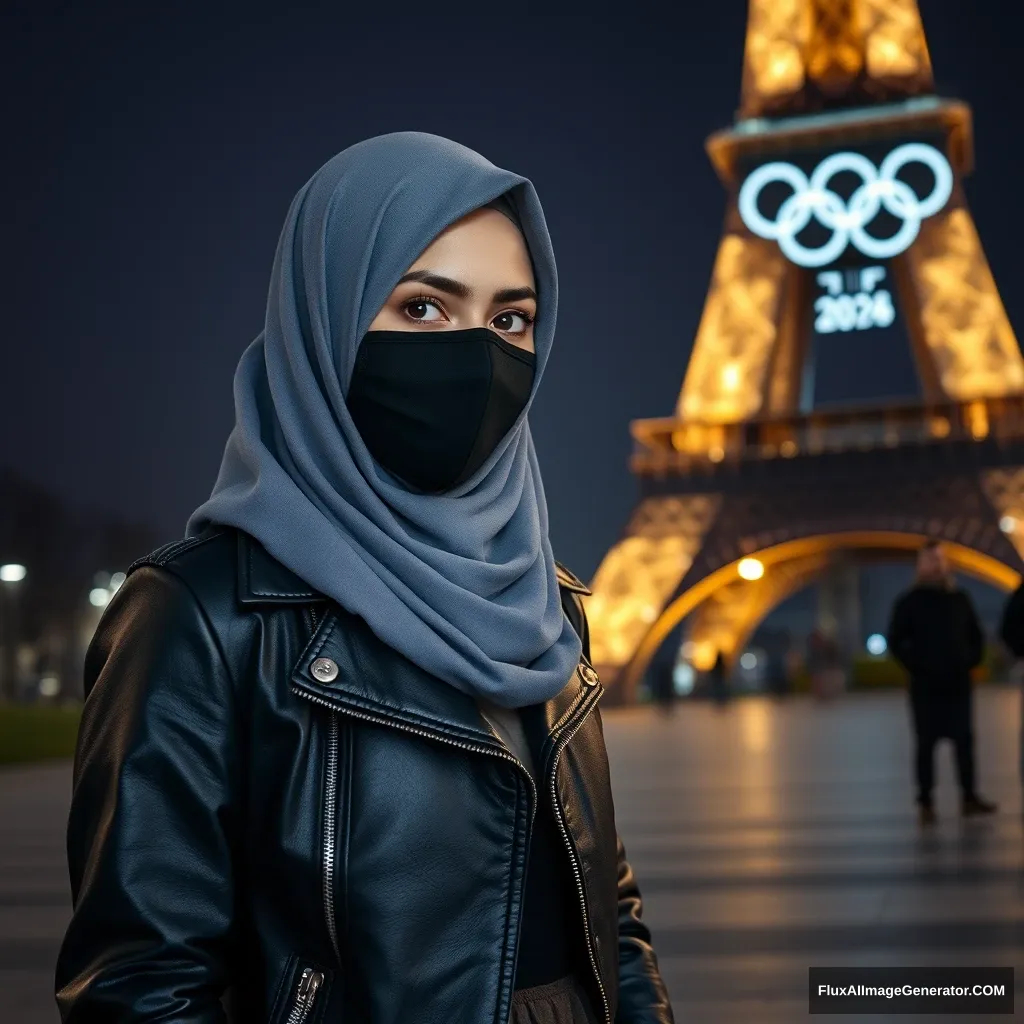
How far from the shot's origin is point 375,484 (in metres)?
1.62

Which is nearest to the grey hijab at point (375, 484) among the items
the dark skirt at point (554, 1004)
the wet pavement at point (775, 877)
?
the dark skirt at point (554, 1004)

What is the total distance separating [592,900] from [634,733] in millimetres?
16553

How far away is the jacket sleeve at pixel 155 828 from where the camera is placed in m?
1.42

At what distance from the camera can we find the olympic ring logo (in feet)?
92.2

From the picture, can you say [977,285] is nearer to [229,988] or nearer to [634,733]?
[634,733]

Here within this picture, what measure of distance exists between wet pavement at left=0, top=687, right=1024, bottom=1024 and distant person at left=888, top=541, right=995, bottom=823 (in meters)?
0.31

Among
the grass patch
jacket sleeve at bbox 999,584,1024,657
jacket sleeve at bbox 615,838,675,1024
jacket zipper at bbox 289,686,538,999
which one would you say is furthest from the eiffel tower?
jacket zipper at bbox 289,686,538,999

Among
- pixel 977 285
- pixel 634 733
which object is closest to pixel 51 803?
pixel 634 733

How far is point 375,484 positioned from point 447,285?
26cm

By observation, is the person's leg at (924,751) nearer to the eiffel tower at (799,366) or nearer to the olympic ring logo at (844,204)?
the eiffel tower at (799,366)

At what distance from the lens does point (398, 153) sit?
1.68m

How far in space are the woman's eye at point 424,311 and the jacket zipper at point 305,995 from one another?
74cm

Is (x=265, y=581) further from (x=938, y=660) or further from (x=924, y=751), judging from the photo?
(x=938, y=660)

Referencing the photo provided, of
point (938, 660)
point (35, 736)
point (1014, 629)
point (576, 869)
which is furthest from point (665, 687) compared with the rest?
point (576, 869)
